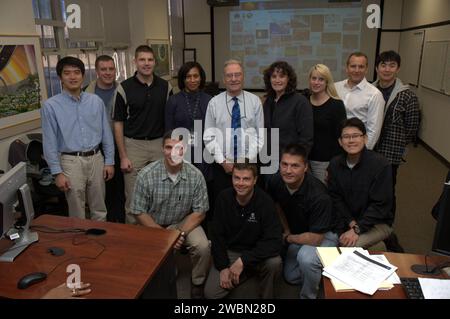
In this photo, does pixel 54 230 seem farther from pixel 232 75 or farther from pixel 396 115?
pixel 396 115

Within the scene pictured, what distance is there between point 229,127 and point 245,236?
91cm

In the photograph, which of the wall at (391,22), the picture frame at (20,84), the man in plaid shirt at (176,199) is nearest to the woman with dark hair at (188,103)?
the man in plaid shirt at (176,199)

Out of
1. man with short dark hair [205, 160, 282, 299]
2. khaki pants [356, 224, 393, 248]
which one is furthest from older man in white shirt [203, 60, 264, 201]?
khaki pants [356, 224, 393, 248]

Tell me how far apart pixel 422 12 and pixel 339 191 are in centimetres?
495

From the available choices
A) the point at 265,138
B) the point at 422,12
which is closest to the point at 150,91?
the point at 265,138

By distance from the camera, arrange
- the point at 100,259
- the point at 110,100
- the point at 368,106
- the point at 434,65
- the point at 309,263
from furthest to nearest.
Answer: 1. the point at 434,65
2. the point at 110,100
3. the point at 368,106
4. the point at 309,263
5. the point at 100,259

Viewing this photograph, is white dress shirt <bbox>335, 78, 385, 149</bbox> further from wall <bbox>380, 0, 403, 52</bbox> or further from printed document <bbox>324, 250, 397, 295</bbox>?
wall <bbox>380, 0, 403, 52</bbox>

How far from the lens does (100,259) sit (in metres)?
1.65

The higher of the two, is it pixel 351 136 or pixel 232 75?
pixel 232 75

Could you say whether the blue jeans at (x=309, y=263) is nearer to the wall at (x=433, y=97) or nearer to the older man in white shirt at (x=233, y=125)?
the older man in white shirt at (x=233, y=125)

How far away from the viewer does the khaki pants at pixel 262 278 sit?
2.20 m

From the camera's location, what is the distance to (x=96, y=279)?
1509 mm

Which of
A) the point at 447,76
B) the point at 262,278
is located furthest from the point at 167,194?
the point at 447,76

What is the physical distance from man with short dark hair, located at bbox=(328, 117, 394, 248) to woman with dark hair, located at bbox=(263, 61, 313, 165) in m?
0.40
